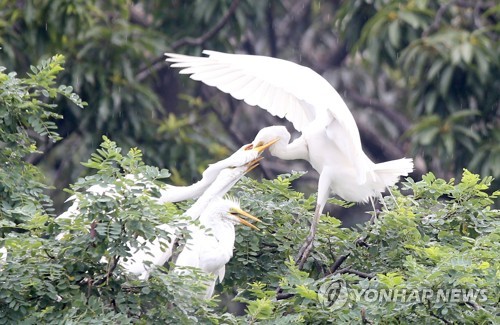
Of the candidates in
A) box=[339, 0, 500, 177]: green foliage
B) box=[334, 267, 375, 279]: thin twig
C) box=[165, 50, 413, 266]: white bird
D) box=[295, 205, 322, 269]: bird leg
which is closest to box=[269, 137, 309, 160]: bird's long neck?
box=[165, 50, 413, 266]: white bird

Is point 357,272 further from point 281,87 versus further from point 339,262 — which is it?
point 281,87

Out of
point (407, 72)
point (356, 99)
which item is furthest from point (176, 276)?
point (356, 99)

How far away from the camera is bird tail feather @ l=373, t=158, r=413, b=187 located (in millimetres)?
4324

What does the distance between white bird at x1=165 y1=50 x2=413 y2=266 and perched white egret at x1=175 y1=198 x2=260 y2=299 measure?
26 cm

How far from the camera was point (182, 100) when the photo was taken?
314 inches

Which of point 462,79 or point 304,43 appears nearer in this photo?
point 462,79

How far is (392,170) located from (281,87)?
475 mm

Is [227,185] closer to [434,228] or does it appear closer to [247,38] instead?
[434,228]

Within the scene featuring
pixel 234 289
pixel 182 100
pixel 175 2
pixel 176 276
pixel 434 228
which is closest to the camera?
pixel 176 276

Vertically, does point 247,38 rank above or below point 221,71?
below

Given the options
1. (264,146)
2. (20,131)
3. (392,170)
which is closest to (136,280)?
(20,131)

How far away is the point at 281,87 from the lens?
→ 433 cm

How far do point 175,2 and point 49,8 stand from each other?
45.6 inches

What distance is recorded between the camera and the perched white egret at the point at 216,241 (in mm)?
3924
